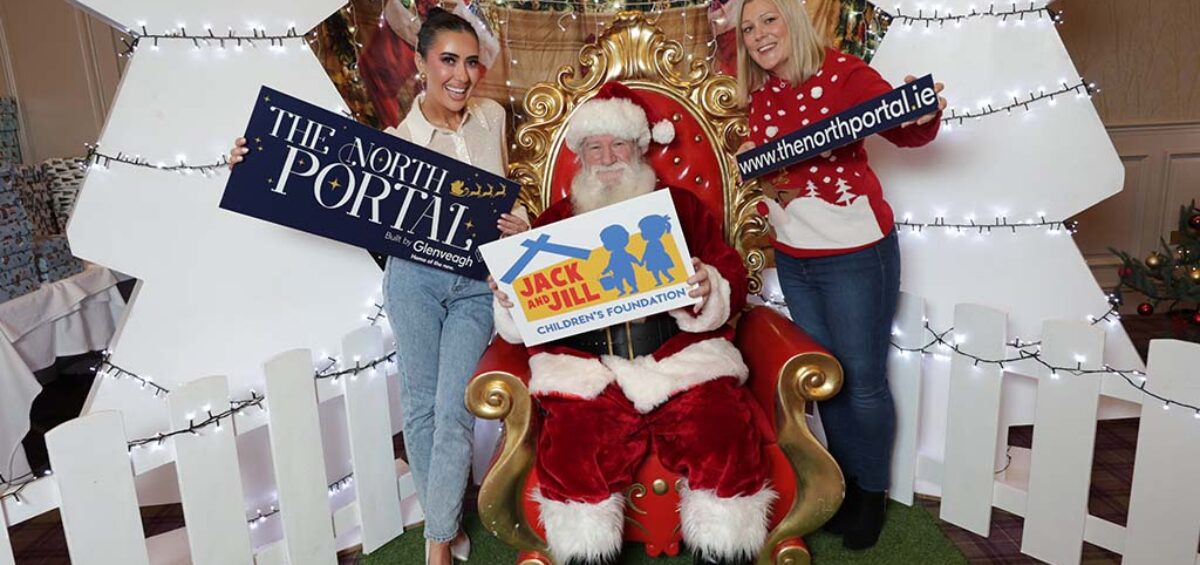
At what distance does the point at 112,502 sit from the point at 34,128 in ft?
15.0

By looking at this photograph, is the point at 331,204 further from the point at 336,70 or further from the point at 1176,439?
the point at 1176,439

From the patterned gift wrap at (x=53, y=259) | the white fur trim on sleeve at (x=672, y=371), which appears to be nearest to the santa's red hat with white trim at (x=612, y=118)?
the white fur trim on sleeve at (x=672, y=371)

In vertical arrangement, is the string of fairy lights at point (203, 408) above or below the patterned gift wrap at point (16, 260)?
below

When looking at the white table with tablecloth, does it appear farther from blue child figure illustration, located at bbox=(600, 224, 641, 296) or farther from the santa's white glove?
blue child figure illustration, located at bbox=(600, 224, 641, 296)

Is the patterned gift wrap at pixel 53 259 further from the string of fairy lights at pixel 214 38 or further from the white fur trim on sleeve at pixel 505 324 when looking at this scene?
the white fur trim on sleeve at pixel 505 324

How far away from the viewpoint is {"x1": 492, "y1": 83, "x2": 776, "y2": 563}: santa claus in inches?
70.9

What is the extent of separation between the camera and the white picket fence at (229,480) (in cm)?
167

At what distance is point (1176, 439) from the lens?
73.4 inches

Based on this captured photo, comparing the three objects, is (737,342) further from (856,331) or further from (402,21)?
(402,21)

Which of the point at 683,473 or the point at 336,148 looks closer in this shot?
the point at 683,473

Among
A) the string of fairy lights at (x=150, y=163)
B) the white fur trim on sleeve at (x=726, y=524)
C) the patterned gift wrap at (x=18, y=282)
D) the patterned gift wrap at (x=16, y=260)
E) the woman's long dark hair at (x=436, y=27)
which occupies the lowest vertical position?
the white fur trim on sleeve at (x=726, y=524)

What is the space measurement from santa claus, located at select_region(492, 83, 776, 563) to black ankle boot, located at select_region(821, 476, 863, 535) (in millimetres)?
499

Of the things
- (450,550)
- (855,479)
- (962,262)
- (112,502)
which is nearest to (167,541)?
(112,502)

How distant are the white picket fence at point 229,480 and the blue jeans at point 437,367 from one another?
0.24 metres
